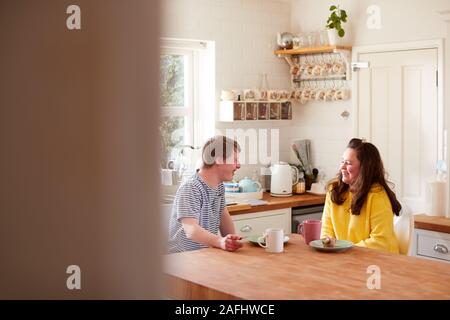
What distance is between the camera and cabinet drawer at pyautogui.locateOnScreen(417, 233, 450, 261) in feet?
12.9

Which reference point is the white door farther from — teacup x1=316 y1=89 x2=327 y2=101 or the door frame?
teacup x1=316 y1=89 x2=327 y2=101

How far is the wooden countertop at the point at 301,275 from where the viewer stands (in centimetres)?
215

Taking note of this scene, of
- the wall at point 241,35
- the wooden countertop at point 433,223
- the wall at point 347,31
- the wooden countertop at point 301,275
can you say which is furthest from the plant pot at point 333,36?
the wooden countertop at point 301,275

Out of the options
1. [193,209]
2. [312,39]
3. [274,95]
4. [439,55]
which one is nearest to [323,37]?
[312,39]

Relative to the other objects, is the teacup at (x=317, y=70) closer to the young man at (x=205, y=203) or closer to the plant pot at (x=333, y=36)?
the plant pot at (x=333, y=36)

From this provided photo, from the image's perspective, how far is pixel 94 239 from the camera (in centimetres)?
44

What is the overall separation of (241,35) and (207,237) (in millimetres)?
2713

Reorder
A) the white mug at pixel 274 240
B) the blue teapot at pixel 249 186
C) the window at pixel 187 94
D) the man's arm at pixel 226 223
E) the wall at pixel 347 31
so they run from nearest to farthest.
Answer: the white mug at pixel 274 240, the man's arm at pixel 226 223, the wall at pixel 347 31, the blue teapot at pixel 249 186, the window at pixel 187 94

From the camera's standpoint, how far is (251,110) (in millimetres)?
5258

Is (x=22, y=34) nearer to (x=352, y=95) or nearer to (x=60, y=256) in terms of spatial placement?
(x=60, y=256)

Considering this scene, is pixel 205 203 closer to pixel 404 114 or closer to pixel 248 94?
pixel 248 94

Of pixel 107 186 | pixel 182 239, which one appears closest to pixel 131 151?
pixel 107 186

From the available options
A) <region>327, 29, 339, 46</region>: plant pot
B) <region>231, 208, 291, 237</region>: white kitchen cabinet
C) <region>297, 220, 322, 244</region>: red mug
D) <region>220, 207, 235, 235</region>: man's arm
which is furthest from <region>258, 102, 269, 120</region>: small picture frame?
<region>297, 220, 322, 244</region>: red mug

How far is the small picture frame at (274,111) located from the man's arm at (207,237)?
8.36 feet
